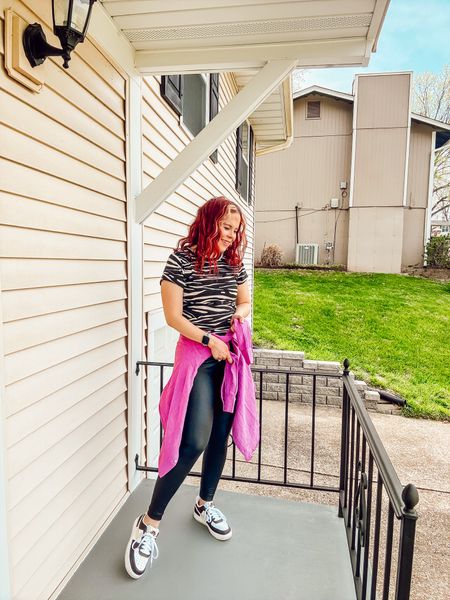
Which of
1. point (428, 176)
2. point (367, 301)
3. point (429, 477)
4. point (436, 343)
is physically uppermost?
point (428, 176)

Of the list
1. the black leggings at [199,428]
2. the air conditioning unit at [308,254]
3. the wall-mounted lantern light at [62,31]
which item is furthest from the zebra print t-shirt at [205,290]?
the air conditioning unit at [308,254]

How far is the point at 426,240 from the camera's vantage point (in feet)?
41.4

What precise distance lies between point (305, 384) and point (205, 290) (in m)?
4.37

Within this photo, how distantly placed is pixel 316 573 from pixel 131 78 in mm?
2572

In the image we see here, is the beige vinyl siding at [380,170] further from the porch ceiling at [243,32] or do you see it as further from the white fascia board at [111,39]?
the white fascia board at [111,39]

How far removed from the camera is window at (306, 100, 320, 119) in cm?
1287

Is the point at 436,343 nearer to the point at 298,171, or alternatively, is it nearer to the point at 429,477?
the point at 429,477

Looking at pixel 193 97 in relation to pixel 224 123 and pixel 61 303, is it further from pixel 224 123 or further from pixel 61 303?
pixel 61 303

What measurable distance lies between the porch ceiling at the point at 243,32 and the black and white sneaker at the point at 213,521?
88.2 inches

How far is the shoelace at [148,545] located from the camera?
179 centimetres

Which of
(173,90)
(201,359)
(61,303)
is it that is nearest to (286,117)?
(173,90)

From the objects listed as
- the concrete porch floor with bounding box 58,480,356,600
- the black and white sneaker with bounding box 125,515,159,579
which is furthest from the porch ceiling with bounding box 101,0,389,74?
the concrete porch floor with bounding box 58,480,356,600

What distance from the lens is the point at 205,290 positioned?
187cm

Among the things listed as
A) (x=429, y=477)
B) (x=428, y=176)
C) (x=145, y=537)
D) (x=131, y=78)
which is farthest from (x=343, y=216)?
(x=145, y=537)
